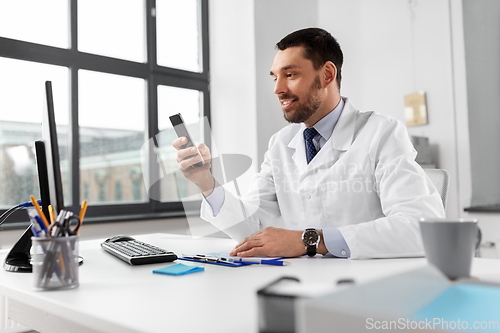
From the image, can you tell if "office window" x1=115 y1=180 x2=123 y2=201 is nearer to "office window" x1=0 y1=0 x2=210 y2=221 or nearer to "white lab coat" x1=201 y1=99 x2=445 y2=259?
"office window" x1=0 y1=0 x2=210 y2=221

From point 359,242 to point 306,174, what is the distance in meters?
0.50

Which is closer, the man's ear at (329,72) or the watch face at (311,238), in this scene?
the watch face at (311,238)

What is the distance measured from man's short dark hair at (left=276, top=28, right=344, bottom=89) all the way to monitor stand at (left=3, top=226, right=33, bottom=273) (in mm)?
960

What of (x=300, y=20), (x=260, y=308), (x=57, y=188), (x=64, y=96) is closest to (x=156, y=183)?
(x=64, y=96)

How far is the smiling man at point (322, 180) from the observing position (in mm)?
939

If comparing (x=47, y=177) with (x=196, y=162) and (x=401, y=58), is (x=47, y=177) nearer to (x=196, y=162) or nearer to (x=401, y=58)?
(x=196, y=162)

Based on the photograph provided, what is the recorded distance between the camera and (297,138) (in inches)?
59.1

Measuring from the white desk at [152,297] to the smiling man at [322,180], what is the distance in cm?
14

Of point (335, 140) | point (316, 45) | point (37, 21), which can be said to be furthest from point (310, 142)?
point (37, 21)

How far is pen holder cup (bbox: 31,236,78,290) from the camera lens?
2.13 ft

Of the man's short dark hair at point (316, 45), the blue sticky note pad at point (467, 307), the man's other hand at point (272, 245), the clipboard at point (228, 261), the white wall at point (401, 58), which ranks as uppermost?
the white wall at point (401, 58)

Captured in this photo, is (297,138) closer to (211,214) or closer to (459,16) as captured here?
(211,214)

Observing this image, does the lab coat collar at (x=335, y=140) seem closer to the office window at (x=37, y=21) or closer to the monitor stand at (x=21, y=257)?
the monitor stand at (x=21, y=257)

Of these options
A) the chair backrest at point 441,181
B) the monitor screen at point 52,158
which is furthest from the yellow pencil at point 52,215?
the chair backrest at point 441,181
